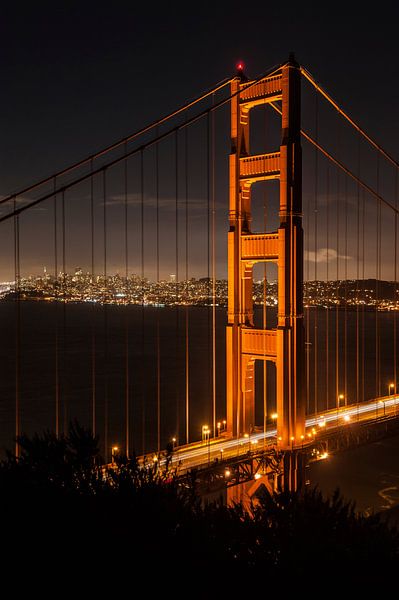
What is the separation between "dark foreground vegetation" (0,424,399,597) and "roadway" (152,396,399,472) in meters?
3.29

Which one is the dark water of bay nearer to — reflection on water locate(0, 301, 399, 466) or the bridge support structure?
reflection on water locate(0, 301, 399, 466)

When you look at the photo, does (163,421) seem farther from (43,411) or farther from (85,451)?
(85,451)

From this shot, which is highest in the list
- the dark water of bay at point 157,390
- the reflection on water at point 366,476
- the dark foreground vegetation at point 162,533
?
the dark foreground vegetation at point 162,533

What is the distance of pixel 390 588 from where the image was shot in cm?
517

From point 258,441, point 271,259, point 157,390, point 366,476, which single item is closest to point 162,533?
point 258,441

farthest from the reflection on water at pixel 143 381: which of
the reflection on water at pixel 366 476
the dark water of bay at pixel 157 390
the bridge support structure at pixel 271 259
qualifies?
the reflection on water at pixel 366 476

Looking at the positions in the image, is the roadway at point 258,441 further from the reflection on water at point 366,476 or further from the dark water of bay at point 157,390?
the reflection on water at point 366,476

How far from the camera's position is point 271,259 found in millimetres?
14039

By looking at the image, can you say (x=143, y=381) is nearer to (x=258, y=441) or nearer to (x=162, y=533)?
(x=258, y=441)

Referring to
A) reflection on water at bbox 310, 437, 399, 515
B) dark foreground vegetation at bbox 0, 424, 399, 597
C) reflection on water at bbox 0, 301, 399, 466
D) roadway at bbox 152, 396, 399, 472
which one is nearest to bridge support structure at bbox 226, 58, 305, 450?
roadway at bbox 152, 396, 399, 472

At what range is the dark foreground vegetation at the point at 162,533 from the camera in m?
5.28

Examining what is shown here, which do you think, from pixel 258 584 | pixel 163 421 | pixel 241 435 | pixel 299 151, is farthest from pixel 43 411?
pixel 258 584

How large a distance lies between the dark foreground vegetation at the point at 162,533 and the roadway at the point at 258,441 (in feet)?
10.8

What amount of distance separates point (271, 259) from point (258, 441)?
3789 mm
